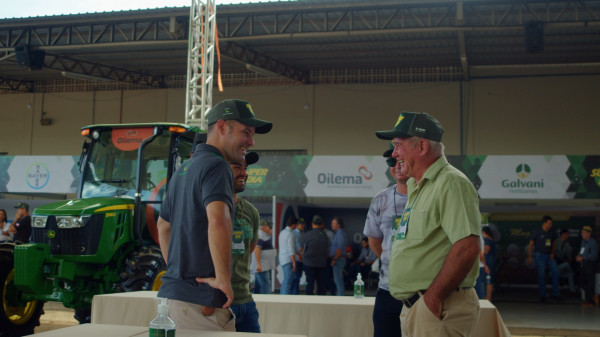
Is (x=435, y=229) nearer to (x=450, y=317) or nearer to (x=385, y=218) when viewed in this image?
(x=450, y=317)

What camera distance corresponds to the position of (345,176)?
12992 mm

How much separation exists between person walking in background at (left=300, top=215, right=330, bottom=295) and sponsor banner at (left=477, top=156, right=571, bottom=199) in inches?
120

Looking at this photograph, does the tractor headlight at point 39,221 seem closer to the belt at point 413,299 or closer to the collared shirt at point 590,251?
the belt at point 413,299

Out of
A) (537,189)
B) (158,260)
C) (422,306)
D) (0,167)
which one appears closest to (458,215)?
(422,306)

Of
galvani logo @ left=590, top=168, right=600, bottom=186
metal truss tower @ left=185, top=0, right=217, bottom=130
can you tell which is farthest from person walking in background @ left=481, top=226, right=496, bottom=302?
metal truss tower @ left=185, top=0, right=217, bottom=130

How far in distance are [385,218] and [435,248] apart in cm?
153

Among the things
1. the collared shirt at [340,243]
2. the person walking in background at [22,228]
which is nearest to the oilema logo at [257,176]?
the collared shirt at [340,243]

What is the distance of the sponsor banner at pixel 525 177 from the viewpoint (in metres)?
12.1

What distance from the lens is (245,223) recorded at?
3855 millimetres

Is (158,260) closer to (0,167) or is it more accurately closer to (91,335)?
(91,335)

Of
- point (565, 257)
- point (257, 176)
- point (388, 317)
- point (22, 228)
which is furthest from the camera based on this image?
point (565, 257)

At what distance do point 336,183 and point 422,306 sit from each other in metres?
10.1

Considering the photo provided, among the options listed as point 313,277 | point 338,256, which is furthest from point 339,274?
point 313,277

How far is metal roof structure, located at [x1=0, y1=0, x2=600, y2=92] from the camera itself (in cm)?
1455
